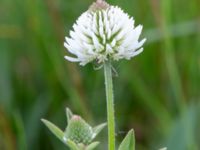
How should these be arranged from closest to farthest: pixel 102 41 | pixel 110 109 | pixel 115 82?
1. pixel 110 109
2. pixel 102 41
3. pixel 115 82

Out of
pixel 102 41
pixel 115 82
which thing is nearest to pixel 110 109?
pixel 102 41

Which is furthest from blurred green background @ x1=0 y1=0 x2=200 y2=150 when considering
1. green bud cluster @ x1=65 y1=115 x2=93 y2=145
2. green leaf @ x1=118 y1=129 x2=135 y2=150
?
green leaf @ x1=118 y1=129 x2=135 y2=150

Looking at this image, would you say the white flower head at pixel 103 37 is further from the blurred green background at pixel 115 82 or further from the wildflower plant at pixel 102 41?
the blurred green background at pixel 115 82

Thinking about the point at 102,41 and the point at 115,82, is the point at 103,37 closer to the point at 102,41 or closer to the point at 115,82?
the point at 102,41

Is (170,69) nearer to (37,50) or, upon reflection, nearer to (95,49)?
(37,50)

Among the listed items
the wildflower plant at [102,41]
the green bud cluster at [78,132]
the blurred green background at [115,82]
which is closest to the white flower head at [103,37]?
the wildflower plant at [102,41]

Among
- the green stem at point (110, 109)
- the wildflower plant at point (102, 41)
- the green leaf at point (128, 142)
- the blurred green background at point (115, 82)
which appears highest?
the blurred green background at point (115, 82)
